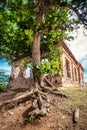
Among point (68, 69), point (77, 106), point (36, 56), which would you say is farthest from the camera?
point (68, 69)

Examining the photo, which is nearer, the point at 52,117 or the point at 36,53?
the point at 52,117

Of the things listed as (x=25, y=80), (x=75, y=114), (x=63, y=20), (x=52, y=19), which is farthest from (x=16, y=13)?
(x=25, y=80)

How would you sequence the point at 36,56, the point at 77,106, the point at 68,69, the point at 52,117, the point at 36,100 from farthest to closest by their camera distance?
the point at 68,69, the point at 36,56, the point at 36,100, the point at 77,106, the point at 52,117

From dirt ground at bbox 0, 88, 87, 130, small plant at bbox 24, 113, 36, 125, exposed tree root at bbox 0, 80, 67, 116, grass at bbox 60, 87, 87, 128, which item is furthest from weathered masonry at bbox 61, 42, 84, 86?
small plant at bbox 24, 113, 36, 125

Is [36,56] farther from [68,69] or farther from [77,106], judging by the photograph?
[68,69]

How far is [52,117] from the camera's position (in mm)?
7574

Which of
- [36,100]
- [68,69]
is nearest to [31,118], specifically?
[36,100]

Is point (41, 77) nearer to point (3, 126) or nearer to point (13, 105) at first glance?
point (13, 105)

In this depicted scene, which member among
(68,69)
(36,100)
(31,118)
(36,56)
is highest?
(68,69)

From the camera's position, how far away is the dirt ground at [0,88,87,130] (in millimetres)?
6895

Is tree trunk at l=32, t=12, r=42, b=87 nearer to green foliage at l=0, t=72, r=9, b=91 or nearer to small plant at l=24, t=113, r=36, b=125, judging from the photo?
small plant at l=24, t=113, r=36, b=125

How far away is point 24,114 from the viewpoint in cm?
811

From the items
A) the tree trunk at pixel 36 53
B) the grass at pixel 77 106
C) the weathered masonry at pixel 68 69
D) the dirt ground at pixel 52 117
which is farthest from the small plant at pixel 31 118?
the weathered masonry at pixel 68 69

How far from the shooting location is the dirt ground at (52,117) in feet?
22.6
